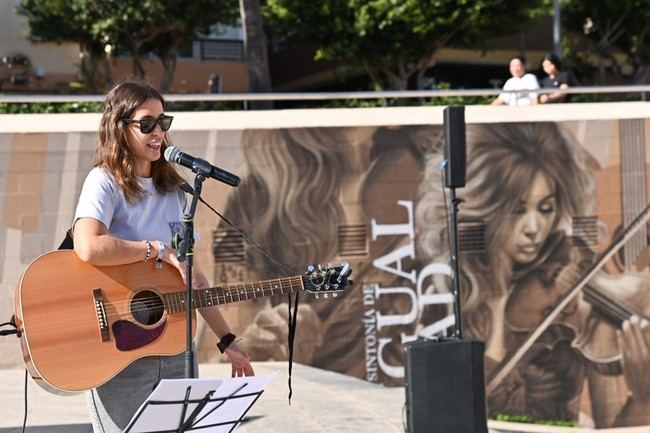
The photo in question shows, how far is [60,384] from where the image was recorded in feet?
11.7

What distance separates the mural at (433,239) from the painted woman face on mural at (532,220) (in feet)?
0.05

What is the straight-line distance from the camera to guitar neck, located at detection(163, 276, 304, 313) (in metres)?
3.79

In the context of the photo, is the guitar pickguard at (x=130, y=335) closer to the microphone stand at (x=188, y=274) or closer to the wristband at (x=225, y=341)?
the microphone stand at (x=188, y=274)

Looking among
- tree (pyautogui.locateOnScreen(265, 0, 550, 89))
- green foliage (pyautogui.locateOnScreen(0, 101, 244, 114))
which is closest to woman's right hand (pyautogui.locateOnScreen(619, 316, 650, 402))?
green foliage (pyautogui.locateOnScreen(0, 101, 244, 114))

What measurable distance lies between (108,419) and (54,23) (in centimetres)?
1782

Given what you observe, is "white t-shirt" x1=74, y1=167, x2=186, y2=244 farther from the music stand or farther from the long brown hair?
the music stand

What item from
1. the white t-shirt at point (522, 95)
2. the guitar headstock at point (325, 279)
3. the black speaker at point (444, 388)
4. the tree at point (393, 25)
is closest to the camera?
the guitar headstock at point (325, 279)

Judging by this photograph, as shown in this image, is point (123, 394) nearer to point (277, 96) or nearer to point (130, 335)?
point (130, 335)

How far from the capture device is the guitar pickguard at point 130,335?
145 inches

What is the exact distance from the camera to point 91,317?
12.1ft

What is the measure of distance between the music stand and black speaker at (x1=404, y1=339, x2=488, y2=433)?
3.18 meters

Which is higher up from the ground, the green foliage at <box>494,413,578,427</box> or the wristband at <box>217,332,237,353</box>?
the wristband at <box>217,332,237,353</box>

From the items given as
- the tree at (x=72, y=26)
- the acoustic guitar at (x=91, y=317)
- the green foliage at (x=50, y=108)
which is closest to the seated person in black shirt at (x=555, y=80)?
the green foliage at (x=50, y=108)

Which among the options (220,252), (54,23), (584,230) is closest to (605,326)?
(584,230)
